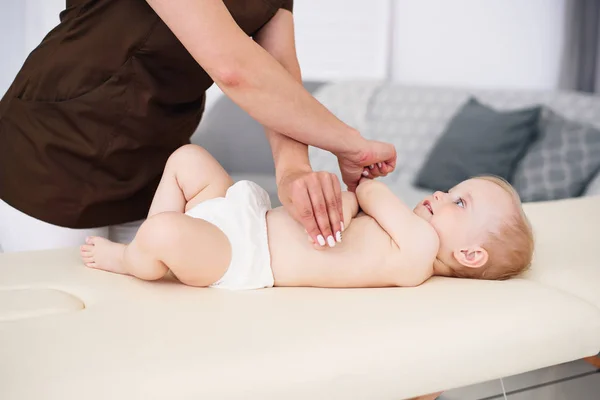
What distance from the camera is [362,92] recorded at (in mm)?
3197

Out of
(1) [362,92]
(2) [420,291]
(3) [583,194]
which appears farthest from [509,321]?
(1) [362,92]

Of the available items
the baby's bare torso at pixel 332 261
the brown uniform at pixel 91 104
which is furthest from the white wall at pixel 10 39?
the baby's bare torso at pixel 332 261

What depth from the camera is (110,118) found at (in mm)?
1223

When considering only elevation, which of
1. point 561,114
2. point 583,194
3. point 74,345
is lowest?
point 583,194

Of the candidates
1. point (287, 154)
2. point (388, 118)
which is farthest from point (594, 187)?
point (287, 154)

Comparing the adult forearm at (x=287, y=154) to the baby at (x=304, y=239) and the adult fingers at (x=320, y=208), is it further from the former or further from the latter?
the adult fingers at (x=320, y=208)

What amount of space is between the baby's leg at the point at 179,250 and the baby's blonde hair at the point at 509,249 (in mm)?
491

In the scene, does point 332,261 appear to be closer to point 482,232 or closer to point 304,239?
point 304,239

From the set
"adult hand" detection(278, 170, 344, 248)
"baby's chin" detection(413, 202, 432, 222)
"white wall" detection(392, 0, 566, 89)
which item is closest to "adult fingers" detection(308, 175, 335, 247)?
"adult hand" detection(278, 170, 344, 248)

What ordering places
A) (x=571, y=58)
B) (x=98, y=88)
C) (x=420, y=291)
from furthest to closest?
1. (x=571, y=58)
2. (x=98, y=88)
3. (x=420, y=291)

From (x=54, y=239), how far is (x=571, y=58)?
119 inches

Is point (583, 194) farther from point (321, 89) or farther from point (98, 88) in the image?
point (98, 88)

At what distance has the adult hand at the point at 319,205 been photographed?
96cm

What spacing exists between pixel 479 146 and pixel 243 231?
1.84m
